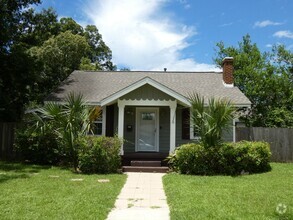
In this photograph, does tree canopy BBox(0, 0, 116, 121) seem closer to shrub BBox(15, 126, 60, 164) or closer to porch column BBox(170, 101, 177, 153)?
shrub BBox(15, 126, 60, 164)

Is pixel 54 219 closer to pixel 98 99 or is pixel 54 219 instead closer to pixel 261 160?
pixel 261 160

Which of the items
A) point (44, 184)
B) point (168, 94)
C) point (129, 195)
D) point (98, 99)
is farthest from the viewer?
point (98, 99)

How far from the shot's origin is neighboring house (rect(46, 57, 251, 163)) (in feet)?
47.7

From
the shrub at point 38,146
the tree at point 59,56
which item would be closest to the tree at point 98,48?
the tree at point 59,56

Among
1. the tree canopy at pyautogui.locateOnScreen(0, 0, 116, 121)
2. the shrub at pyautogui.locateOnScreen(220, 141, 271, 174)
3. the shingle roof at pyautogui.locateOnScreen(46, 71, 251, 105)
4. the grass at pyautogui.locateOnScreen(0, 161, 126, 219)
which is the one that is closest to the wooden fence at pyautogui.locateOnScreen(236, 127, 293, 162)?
the shingle roof at pyautogui.locateOnScreen(46, 71, 251, 105)

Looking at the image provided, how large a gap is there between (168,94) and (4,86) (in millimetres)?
→ 9957

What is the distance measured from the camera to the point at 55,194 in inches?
330

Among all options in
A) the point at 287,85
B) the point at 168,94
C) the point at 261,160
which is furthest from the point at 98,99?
the point at 287,85

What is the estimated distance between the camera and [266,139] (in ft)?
53.8

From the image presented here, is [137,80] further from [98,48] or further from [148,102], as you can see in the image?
[98,48]

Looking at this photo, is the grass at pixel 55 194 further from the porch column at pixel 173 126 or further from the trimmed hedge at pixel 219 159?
the porch column at pixel 173 126

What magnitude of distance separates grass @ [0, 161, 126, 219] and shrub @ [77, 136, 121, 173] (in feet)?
1.93

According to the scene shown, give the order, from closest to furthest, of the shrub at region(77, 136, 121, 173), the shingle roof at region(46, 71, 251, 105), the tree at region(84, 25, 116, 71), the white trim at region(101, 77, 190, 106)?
the shrub at region(77, 136, 121, 173) → the white trim at region(101, 77, 190, 106) → the shingle roof at region(46, 71, 251, 105) → the tree at region(84, 25, 116, 71)

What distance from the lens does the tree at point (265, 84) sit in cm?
2278
